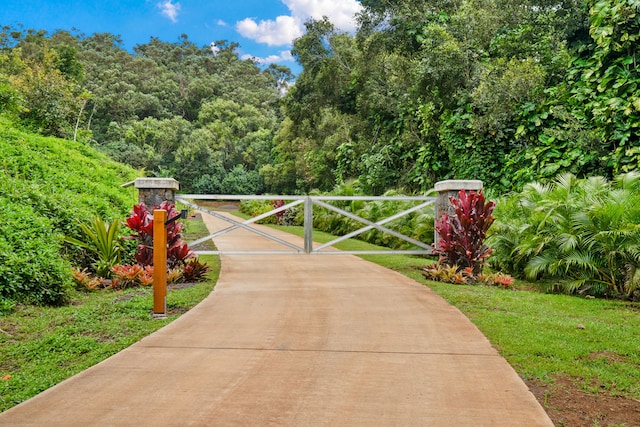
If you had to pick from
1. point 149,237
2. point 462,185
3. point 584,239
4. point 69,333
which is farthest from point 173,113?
point 69,333

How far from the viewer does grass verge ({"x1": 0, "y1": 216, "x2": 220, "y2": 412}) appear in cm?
395

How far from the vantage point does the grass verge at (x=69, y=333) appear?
3.95m

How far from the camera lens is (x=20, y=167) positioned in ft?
35.4

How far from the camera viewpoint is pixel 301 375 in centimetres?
390

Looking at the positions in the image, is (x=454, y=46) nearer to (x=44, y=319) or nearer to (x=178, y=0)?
(x=44, y=319)

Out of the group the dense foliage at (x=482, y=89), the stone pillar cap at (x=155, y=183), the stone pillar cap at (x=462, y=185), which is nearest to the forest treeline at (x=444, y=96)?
the dense foliage at (x=482, y=89)

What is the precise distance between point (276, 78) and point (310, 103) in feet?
131

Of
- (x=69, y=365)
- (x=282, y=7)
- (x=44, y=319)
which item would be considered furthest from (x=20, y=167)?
(x=282, y=7)

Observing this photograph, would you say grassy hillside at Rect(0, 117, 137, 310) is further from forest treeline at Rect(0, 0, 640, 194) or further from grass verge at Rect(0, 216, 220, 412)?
forest treeline at Rect(0, 0, 640, 194)

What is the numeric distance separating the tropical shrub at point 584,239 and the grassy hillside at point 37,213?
6894 mm

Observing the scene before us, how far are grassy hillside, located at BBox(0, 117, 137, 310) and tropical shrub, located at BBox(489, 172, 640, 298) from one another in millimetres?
6894

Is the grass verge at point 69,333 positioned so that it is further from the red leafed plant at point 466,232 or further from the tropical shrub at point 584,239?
the tropical shrub at point 584,239

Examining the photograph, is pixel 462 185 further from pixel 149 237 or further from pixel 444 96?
pixel 444 96

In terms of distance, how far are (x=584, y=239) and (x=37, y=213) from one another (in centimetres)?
814
